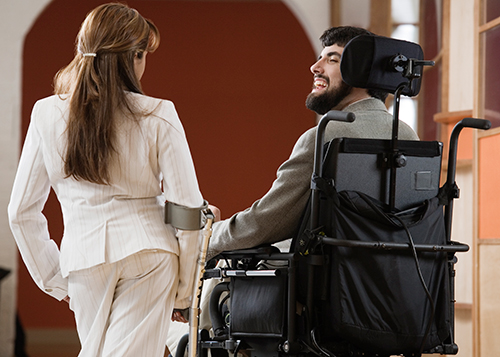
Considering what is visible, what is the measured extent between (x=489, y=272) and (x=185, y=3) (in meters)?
4.50

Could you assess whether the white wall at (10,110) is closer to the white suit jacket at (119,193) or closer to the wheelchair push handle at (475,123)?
the white suit jacket at (119,193)

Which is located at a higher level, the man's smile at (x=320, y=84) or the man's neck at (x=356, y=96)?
the man's smile at (x=320, y=84)

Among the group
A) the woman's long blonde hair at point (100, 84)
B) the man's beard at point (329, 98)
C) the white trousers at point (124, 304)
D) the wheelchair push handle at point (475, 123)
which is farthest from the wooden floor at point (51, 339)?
the wheelchair push handle at point (475, 123)

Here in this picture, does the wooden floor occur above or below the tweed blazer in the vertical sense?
below

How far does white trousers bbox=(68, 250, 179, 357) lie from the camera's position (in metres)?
1.64

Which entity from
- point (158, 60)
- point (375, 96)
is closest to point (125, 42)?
point (375, 96)

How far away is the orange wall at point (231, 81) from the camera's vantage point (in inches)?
248

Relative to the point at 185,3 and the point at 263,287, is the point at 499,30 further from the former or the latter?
the point at 185,3

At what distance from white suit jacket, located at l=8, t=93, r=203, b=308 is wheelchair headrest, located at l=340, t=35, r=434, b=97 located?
1.78 feet

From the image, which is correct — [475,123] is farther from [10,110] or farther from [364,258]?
[10,110]

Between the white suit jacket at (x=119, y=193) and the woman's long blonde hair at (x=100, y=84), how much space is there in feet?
0.11

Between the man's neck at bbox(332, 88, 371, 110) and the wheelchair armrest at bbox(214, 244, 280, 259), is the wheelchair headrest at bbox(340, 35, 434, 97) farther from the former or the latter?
the wheelchair armrest at bbox(214, 244, 280, 259)

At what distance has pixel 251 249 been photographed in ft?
6.51

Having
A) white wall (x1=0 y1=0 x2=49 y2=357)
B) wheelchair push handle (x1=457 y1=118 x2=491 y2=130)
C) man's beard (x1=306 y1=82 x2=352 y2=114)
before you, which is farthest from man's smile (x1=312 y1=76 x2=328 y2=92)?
white wall (x1=0 y1=0 x2=49 y2=357)
